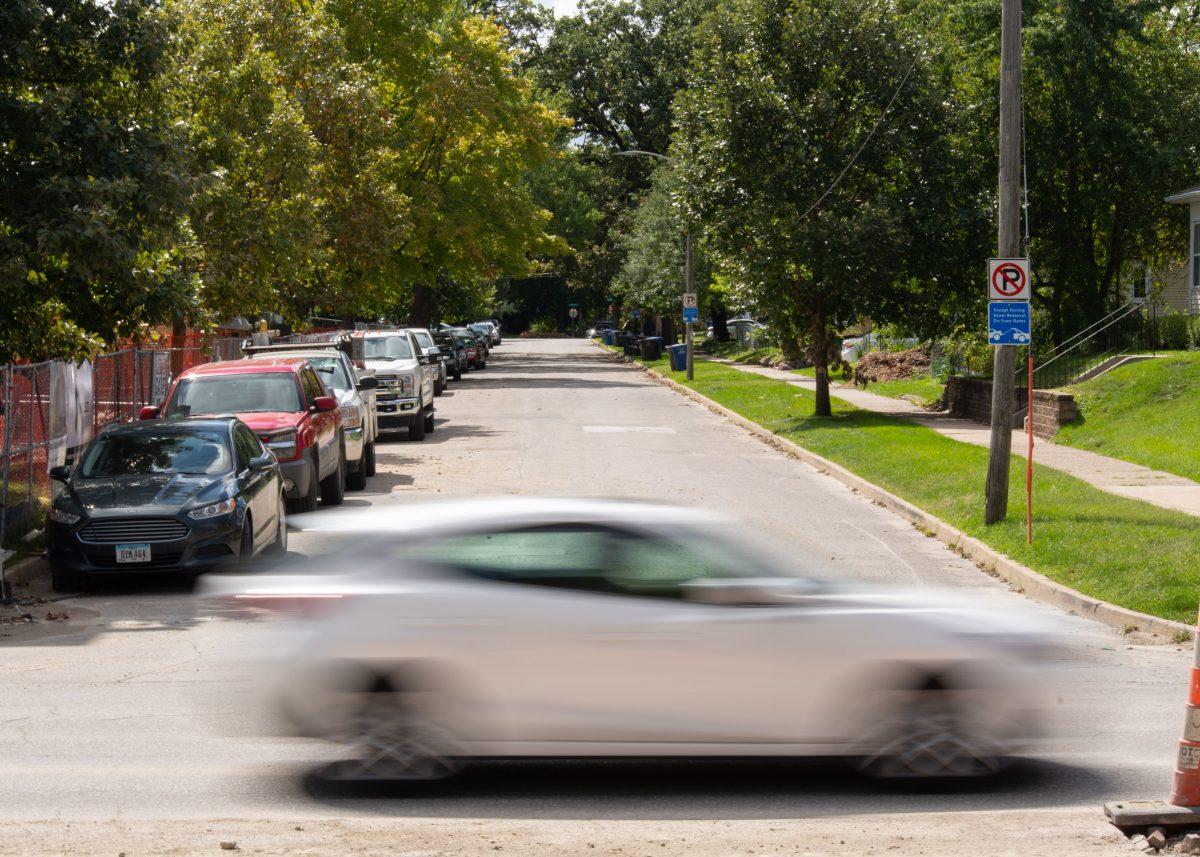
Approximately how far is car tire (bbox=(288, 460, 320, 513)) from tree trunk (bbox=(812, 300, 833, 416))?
17.0 meters

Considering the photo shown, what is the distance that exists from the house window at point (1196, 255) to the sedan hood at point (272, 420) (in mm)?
24705

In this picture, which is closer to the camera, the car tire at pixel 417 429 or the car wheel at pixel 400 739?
the car wheel at pixel 400 739

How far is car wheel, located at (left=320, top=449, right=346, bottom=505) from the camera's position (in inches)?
773

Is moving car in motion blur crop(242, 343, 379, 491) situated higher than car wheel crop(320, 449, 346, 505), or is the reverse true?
moving car in motion blur crop(242, 343, 379, 491)

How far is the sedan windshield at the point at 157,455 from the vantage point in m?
14.5

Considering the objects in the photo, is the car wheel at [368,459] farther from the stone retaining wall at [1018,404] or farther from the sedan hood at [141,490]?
the stone retaining wall at [1018,404]

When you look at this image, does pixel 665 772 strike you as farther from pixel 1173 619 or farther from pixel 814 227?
pixel 814 227

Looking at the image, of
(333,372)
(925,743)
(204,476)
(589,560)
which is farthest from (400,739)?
(333,372)

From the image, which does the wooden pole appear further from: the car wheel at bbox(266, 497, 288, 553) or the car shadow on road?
the car shadow on road

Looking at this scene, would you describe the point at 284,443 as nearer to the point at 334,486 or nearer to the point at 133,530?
the point at 334,486

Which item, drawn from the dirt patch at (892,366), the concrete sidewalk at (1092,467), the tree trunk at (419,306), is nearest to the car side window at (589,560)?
the concrete sidewalk at (1092,467)

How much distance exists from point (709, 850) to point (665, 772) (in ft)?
4.42

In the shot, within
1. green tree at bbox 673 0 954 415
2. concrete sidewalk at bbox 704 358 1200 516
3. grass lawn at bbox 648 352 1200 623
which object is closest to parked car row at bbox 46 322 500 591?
grass lawn at bbox 648 352 1200 623

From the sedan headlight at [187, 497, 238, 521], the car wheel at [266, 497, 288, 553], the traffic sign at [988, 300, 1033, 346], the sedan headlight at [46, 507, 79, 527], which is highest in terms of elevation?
the traffic sign at [988, 300, 1033, 346]
